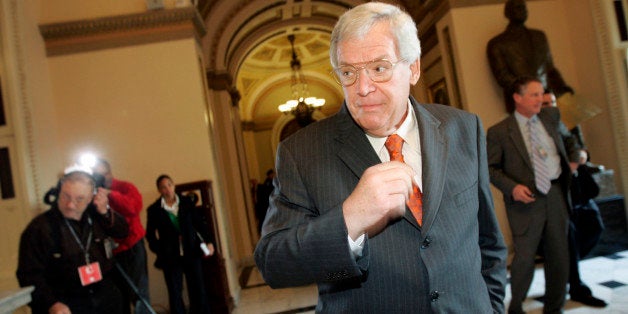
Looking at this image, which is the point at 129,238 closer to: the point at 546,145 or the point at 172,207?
the point at 172,207

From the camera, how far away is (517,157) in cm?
350

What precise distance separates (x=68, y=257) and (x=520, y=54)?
5774mm

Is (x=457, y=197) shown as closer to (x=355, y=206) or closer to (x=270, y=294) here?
(x=355, y=206)

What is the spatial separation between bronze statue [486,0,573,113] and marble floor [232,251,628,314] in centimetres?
236

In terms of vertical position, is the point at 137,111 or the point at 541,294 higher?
the point at 137,111

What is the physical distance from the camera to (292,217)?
3.77 feet

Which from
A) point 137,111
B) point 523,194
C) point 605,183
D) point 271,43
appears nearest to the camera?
point 523,194

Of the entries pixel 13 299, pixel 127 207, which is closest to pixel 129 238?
pixel 127 207

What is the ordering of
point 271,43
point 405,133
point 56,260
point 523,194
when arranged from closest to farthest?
point 405,133 → point 56,260 → point 523,194 → point 271,43

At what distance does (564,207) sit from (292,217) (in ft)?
10.1

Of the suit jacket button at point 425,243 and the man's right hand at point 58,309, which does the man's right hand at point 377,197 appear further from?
the man's right hand at point 58,309

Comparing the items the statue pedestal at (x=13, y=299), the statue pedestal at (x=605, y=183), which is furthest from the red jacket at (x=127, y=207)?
the statue pedestal at (x=605, y=183)

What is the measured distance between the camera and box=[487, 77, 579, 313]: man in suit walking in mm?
3408

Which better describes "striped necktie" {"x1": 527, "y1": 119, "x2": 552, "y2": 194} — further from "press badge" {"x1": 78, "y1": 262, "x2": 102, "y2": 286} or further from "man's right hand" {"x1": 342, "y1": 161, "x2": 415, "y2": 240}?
"press badge" {"x1": 78, "y1": 262, "x2": 102, "y2": 286}
